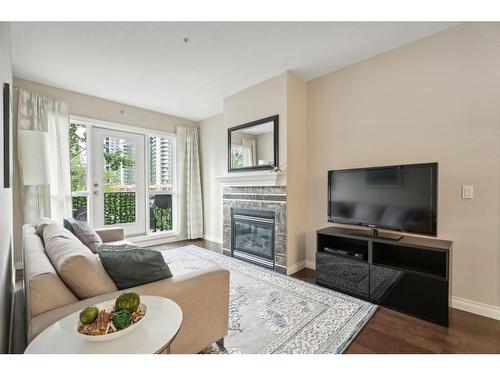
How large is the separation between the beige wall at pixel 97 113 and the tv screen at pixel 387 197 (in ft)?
11.5

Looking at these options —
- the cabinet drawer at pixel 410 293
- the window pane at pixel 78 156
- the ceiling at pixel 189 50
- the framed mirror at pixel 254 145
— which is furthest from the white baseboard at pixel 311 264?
the window pane at pixel 78 156

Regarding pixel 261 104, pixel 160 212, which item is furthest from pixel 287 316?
pixel 160 212

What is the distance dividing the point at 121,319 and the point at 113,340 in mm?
80

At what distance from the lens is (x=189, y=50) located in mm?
2539

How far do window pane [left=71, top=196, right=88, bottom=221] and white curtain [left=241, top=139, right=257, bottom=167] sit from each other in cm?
269

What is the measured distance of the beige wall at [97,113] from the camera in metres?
3.12

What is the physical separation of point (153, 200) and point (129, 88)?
2.11 meters

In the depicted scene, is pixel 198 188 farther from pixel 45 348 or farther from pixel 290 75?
pixel 45 348

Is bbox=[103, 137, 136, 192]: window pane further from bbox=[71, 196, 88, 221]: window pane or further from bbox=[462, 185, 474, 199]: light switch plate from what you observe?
bbox=[462, 185, 474, 199]: light switch plate

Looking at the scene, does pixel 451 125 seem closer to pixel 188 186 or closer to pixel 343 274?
pixel 343 274

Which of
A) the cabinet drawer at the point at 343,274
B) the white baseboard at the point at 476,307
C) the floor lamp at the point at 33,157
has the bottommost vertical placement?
the white baseboard at the point at 476,307

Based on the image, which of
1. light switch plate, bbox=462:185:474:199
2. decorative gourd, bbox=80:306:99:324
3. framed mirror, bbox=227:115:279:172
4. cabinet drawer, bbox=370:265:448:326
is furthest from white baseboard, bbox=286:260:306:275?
decorative gourd, bbox=80:306:99:324

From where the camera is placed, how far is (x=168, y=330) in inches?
35.7

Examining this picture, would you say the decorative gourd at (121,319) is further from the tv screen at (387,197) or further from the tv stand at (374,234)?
the tv screen at (387,197)
